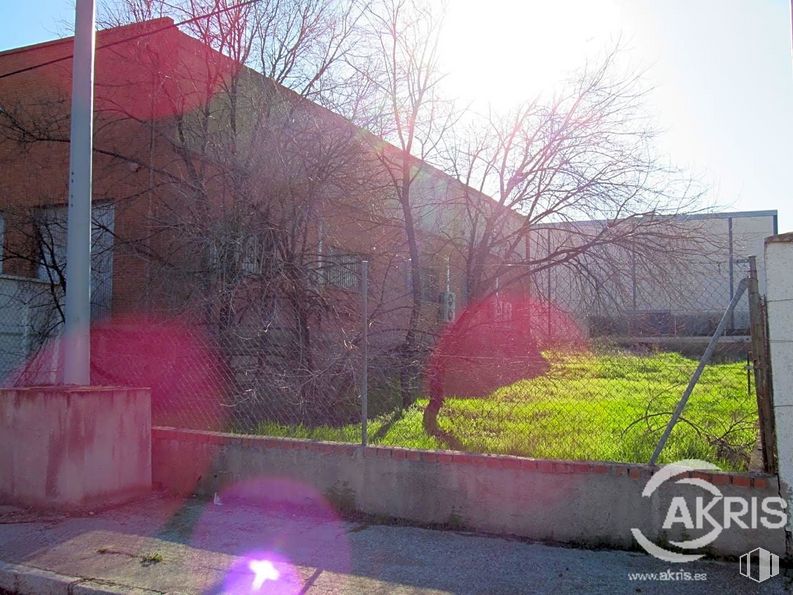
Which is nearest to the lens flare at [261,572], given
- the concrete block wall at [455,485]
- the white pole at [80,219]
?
the concrete block wall at [455,485]

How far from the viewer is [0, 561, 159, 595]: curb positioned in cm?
411

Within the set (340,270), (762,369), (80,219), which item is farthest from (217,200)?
→ (762,369)

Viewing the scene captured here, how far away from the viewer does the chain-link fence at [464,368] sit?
647cm

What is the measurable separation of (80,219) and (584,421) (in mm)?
5851

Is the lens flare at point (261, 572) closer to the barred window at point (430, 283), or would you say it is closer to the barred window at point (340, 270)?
the barred window at point (340, 270)

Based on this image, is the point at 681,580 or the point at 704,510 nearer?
the point at 681,580

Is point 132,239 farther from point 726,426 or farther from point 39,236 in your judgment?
point 726,426

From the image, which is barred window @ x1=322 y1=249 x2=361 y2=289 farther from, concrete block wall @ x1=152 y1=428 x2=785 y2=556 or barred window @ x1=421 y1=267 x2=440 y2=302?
concrete block wall @ x1=152 y1=428 x2=785 y2=556

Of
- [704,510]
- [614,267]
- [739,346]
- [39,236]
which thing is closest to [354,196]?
[614,267]

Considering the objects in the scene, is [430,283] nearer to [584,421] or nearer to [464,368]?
[464,368]

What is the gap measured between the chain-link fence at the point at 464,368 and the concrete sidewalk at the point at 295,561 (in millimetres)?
935

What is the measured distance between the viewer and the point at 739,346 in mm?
6188

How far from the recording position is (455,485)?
17.6 feet

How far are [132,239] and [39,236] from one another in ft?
5.63
